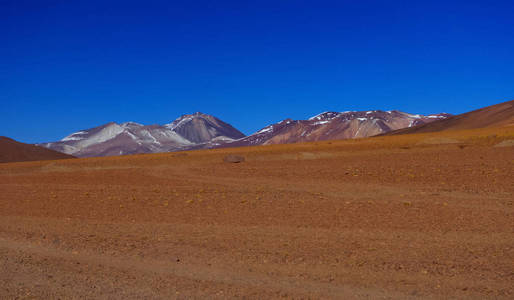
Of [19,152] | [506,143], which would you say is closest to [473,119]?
[506,143]

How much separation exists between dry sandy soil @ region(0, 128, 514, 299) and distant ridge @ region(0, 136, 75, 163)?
52.8 metres

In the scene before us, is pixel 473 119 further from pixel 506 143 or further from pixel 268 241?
pixel 268 241

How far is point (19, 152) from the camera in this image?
2788 inches

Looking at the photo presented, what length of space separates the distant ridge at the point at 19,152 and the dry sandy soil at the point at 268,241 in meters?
52.8

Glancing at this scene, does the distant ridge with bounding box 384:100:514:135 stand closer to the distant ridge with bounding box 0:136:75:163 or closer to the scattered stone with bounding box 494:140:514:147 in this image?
the scattered stone with bounding box 494:140:514:147

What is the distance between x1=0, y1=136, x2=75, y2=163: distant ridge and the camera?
67.9m

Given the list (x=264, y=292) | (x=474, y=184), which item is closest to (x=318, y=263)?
(x=264, y=292)

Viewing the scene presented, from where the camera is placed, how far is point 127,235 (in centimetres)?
1080

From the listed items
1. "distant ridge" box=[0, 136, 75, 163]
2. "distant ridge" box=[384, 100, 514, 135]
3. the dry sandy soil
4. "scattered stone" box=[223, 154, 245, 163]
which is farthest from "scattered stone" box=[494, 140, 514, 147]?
"distant ridge" box=[384, 100, 514, 135]

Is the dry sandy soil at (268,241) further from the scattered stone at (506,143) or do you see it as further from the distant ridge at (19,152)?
the distant ridge at (19,152)

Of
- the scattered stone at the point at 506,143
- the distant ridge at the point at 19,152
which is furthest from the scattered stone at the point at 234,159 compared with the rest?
the distant ridge at the point at 19,152

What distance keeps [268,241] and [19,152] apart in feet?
232

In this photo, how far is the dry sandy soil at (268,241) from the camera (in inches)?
275

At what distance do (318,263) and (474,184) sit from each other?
13.1m
